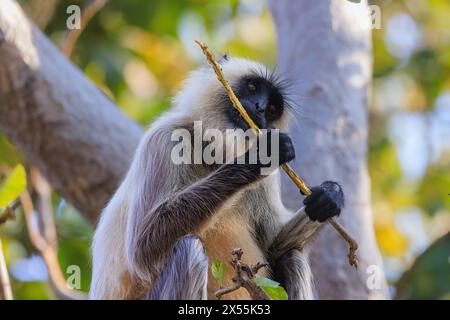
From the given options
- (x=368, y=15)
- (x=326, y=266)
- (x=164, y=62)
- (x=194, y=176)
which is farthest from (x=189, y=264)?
(x=164, y=62)

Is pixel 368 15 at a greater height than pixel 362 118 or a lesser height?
greater

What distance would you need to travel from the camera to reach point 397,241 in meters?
11.6

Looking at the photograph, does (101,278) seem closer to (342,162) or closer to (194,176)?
(194,176)

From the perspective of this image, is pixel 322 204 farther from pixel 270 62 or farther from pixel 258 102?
pixel 270 62

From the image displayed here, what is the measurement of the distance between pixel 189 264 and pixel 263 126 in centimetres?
129

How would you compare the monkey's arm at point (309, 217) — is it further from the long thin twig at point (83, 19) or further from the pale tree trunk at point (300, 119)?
the long thin twig at point (83, 19)

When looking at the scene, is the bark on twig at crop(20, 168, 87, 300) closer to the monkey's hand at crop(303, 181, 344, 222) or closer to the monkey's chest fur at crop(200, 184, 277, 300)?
the monkey's chest fur at crop(200, 184, 277, 300)

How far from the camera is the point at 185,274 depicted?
6.01 metres

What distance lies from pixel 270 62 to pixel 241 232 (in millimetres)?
4690

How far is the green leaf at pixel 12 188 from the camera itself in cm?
596

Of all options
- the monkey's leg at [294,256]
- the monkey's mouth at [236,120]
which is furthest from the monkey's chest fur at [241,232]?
the monkey's mouth at [236,120]

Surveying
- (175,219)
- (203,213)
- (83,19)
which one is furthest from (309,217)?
(83,19)

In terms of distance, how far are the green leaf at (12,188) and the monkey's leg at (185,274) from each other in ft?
3.66
